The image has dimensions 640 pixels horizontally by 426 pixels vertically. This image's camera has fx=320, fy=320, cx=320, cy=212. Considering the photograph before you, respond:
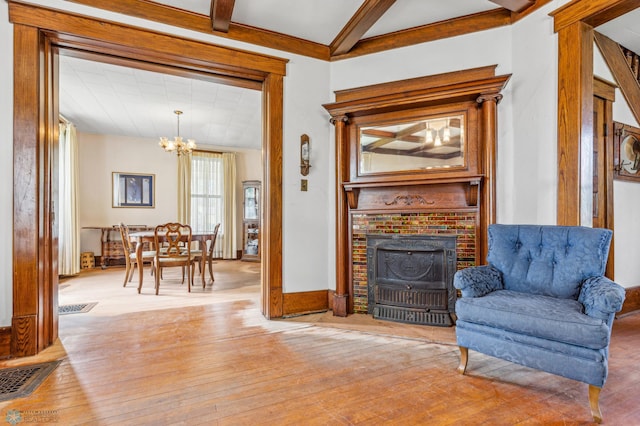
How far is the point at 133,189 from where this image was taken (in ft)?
21.3

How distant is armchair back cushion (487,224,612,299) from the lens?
6.23 ft

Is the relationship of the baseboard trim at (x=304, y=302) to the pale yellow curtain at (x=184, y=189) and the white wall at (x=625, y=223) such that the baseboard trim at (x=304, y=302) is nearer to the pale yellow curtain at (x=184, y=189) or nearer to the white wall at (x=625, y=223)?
the white wall at (x=625, y=223)

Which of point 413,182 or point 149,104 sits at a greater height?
point 149,104

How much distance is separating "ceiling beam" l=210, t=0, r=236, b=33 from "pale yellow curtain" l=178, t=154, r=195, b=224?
4.58 metres

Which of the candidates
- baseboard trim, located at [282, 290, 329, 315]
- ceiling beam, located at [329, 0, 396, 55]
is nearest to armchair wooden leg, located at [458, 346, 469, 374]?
baseboard trim, located at [282, 290, 329, 315]

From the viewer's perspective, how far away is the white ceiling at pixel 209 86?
8.77ft

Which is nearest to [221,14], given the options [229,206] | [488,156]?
[488,156]

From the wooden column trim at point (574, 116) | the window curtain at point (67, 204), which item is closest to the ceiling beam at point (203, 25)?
the wooden column trim at point (574, 116)

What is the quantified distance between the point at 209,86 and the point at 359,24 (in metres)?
2.18

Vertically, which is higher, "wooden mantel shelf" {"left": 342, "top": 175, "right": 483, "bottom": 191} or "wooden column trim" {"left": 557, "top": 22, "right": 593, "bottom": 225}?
"wooden column trim" {"left": 557, "top": 22, "right": 593, "bottom": 225}

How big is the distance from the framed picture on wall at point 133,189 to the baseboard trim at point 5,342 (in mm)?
4741

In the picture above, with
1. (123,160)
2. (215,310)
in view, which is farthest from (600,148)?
(123,160)

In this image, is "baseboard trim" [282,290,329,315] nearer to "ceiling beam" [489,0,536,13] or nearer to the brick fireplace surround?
the brick fireplace surround

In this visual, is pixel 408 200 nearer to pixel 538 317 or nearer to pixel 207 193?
pixel 538 317
